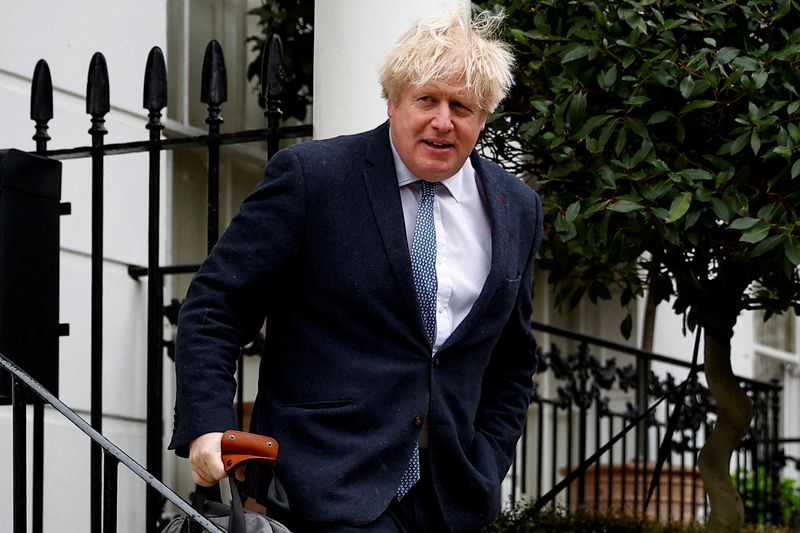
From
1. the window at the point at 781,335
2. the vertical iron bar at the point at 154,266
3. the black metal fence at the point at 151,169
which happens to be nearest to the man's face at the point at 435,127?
the black metal fence at the point at 151,169

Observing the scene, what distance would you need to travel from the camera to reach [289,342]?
2771 mm

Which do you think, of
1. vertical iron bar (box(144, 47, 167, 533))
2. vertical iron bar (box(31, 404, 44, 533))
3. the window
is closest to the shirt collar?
vertical iron bar (box(144, 47, 167, 533))

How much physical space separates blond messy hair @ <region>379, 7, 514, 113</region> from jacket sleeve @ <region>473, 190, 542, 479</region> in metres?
0.38

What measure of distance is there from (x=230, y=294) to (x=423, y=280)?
0.39 metres

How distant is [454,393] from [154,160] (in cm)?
132

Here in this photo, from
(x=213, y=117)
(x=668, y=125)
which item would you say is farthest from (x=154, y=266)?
(x=668, y=125)

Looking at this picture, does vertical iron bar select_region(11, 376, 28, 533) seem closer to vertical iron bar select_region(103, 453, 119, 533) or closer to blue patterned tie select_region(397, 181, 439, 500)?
vertical iron bar select_region(103, 453, 119, 533)

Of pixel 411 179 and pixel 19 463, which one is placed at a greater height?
pixel 411 179

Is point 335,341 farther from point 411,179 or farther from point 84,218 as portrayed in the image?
point 84,218

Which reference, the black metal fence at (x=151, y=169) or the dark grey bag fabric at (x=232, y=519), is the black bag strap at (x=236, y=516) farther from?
the black metal fence at (x=151, y=169)

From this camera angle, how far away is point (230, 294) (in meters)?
2.71

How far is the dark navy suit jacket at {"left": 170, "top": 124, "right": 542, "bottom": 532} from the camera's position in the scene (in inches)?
105

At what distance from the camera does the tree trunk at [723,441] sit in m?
5.09

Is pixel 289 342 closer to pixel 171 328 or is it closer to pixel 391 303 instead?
pixel 391 303
